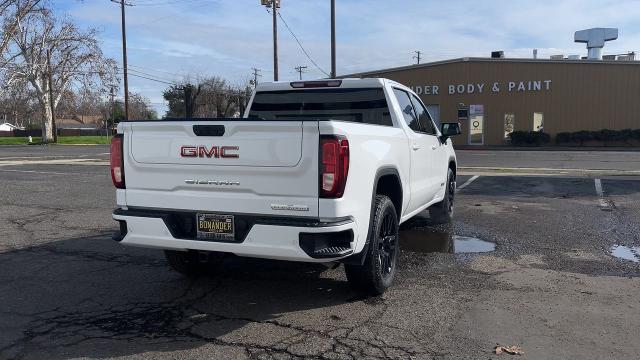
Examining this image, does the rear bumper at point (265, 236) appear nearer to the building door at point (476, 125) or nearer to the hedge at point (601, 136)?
the hedge at point (601, 136)

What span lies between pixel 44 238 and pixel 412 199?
5093 mm

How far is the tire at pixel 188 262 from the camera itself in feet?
17.9

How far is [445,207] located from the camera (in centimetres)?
834

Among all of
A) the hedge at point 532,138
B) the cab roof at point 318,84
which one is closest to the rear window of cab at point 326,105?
the cab roof at point 318,84

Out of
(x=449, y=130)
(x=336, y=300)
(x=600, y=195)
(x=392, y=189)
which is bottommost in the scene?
(x=336, y=300)

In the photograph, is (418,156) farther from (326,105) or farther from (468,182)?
(468,182)

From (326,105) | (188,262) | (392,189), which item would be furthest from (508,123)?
(188,262)

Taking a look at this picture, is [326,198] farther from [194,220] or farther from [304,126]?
[194,220]

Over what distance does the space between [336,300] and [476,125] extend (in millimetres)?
35030

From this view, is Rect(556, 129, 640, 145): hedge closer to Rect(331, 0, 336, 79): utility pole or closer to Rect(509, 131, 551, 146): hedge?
Rect(509, 131, 551, 146): hedge

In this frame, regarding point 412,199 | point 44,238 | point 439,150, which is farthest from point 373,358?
point 44,238

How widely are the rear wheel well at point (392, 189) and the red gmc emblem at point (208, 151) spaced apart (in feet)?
4.88

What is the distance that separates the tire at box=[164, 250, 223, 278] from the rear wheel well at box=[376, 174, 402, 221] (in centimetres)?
169

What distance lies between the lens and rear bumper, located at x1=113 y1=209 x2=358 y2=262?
13.5 feet
